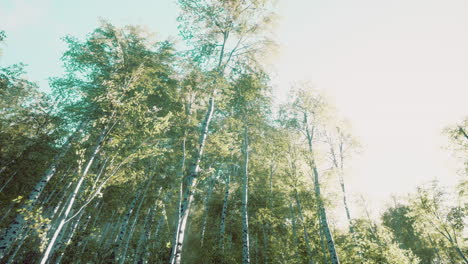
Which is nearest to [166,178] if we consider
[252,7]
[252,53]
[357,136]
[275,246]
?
[275,246]

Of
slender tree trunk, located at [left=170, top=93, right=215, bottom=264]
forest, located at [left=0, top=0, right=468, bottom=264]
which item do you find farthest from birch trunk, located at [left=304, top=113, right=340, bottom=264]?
slender tree trunk, located at [left=170, top=93, right=215, bottom=264]

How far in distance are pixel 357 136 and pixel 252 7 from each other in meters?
14.3

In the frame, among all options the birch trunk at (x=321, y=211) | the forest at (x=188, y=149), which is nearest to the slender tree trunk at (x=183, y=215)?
the forest at (x=188, y=149)

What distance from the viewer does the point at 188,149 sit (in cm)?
1420

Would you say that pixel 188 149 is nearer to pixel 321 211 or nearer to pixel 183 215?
pixel 183 215

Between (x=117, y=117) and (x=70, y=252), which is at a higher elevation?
(x=117, y=117)

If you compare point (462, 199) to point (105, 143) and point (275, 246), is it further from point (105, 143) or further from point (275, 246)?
point (105, 143)

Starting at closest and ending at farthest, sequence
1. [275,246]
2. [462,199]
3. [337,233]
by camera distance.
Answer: [275,246] → [337,233] → [462,199]

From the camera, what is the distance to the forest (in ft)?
24.1

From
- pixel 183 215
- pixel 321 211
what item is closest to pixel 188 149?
pixel 183 215

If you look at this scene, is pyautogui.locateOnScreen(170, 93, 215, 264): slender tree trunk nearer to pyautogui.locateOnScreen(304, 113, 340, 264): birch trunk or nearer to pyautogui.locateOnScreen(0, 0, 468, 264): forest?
pyautogui.locateOnScreen(0, 0, 468, 264): forest

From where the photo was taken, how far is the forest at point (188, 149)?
7.35 metres

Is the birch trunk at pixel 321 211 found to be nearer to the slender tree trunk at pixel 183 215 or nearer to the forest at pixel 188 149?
the forest at pixel 188 149

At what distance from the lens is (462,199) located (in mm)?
17547
